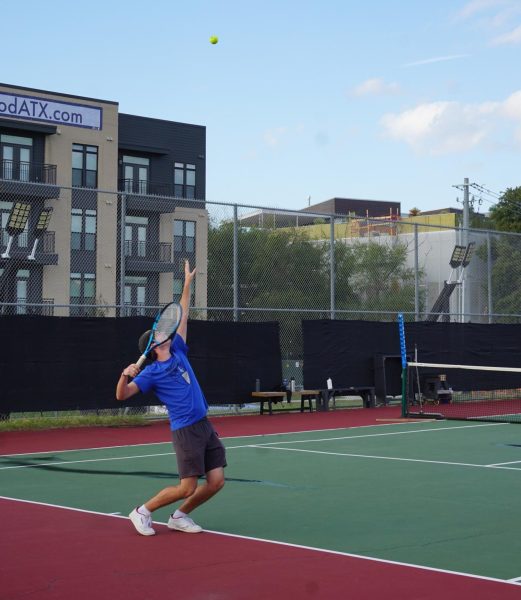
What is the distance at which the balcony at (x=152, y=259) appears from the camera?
2223 centimetres

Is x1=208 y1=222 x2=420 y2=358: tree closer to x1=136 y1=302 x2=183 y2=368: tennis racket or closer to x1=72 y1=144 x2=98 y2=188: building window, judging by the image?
x1=136 y1=302 x2=183 y2=368: tennis racket

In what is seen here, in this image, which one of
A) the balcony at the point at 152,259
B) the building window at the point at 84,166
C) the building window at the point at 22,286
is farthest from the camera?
the building window at the point at 84,166

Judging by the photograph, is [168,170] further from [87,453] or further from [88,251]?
[87,453]

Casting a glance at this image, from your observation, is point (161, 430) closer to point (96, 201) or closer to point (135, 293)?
point (135, 293)

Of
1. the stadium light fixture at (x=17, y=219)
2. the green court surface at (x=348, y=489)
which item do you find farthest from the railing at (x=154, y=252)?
the green court surface at (x=348, y=489)

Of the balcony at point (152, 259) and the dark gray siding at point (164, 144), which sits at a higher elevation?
the dark gray siding at point (164, 144)

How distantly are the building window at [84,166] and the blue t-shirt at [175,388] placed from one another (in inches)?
1373

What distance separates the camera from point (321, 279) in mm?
23250

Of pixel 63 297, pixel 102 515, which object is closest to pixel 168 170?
pixel 63 297

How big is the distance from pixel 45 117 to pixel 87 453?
28.5 m

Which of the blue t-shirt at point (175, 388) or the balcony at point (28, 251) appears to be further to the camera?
the balcony at point (28, 251)

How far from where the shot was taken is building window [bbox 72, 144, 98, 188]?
42.2 metres

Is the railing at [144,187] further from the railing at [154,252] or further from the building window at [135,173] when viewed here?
the railing at [154,252]

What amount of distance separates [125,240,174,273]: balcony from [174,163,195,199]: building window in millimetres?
21017
